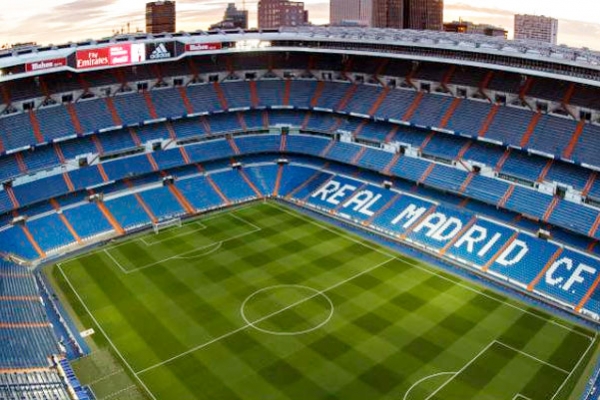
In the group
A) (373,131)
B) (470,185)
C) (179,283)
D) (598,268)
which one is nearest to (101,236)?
(179,283)

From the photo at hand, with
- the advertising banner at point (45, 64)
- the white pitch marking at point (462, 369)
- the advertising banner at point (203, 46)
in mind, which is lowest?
the white pitch marking at point (462, 369)

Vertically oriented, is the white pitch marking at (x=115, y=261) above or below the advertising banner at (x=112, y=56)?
below

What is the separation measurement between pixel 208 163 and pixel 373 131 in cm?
1812

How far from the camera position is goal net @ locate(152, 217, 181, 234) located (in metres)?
49.2

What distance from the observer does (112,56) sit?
169 feet

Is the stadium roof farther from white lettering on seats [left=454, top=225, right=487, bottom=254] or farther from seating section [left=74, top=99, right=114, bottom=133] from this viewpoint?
white lettering on seats [left=454, top=225, right=487, bottom=254]

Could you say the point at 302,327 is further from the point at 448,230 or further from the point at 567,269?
the point at 567,269

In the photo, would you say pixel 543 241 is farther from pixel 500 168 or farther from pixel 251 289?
pixel 251 289

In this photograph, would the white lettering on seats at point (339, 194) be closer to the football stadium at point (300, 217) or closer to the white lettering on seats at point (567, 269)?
the football stadium at point (300, 217)

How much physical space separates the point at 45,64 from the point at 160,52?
450 inches

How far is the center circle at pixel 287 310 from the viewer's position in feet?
112

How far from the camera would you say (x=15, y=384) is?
88.0 feet

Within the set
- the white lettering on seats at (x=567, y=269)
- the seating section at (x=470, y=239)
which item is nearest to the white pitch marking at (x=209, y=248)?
the seating section at (x=470, y=239)

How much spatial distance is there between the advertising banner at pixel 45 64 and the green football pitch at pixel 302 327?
56.5 ft
